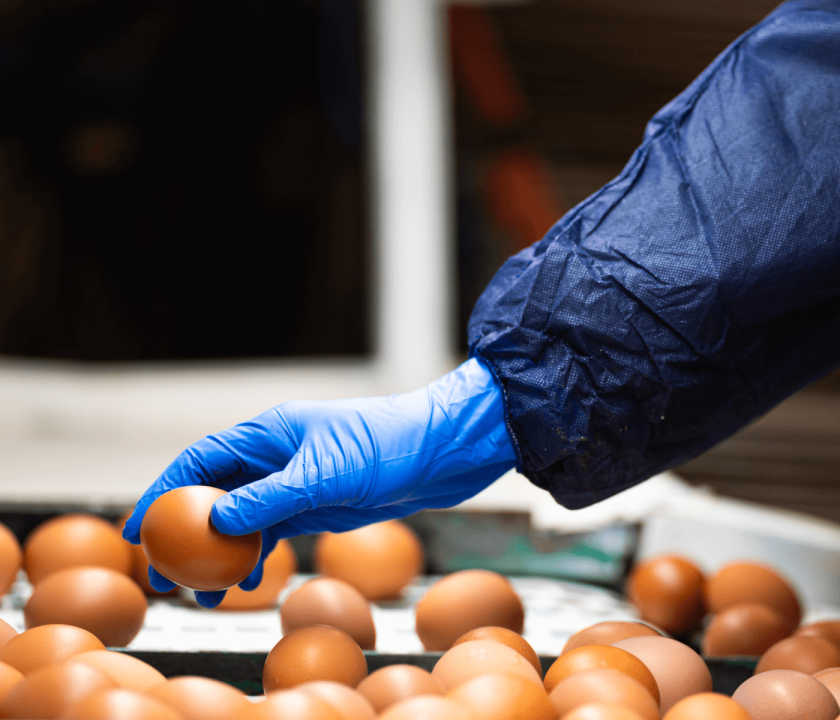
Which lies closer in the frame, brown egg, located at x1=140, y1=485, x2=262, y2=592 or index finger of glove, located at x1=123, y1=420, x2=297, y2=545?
brown egg, located at x1=140, y1=485, x2=262, y2=592

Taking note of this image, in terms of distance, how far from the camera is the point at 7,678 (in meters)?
0.77

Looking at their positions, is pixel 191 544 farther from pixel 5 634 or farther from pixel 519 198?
pixel 519 198

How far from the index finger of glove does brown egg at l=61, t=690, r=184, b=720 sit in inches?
13.3

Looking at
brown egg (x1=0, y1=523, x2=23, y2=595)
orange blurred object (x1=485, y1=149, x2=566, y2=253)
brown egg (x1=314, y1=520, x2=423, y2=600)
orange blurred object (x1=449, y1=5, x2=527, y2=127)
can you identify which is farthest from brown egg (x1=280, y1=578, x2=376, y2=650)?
orange blurred object (x1=449, y1=5, x2=527, y2=127)

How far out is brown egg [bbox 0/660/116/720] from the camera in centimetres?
70

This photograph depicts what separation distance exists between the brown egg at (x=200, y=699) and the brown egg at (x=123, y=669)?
0.12 ft

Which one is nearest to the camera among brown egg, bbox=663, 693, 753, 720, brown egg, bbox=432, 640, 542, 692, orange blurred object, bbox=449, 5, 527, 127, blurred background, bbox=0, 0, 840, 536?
brown egg, bbox=663, 693, 753, 720

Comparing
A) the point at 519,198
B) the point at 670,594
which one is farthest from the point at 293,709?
the point at 519,198

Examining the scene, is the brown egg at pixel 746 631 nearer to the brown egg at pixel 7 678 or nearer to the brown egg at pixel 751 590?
the brown egg at pixel 751 590

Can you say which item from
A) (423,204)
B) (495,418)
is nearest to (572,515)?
(495,418)

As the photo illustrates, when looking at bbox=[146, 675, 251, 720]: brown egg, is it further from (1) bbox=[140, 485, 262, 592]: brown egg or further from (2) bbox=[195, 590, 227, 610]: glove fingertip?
(2) bbox=[195, 590, 227, 610]: glove fingertip

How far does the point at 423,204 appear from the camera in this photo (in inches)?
128

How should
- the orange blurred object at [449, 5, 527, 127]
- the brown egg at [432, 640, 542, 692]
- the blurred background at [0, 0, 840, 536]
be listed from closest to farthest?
1. the brown egg at [432, 640, 542, 692]
2. the blurred background at [0, 0, 840, 536]
3. the orange blurred object at [449, 5, 527, 127]

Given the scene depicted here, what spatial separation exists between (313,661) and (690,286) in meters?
0.60
